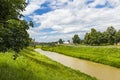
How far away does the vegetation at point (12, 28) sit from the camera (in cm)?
1145

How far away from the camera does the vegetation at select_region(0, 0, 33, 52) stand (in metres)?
11.5

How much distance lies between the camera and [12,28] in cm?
1158

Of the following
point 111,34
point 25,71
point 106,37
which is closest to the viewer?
point 25,71

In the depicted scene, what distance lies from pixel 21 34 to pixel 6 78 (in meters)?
4.57

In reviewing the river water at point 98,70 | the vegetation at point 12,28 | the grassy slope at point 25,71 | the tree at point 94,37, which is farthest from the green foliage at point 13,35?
the tree at point 94,37

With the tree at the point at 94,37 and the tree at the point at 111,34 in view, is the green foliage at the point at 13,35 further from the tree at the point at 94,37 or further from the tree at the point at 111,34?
the tree at the point at 94,37

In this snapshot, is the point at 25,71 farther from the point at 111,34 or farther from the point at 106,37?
the point at 111,34

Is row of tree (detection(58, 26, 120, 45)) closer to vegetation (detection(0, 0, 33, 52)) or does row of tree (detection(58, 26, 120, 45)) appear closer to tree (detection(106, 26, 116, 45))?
tree (detection(106, 26, 116, 45))

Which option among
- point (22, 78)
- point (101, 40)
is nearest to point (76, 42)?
point (101, 40)

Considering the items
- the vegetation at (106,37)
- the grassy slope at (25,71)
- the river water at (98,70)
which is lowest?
the river water at (98,70)

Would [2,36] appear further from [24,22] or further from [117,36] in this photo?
[117,36]

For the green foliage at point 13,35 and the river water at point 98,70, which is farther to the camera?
the river water at point 98,70

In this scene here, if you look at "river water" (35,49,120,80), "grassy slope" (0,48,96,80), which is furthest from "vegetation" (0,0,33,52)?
"river water" (35,49,120,80)

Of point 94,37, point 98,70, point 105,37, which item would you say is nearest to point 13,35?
point 98,70
